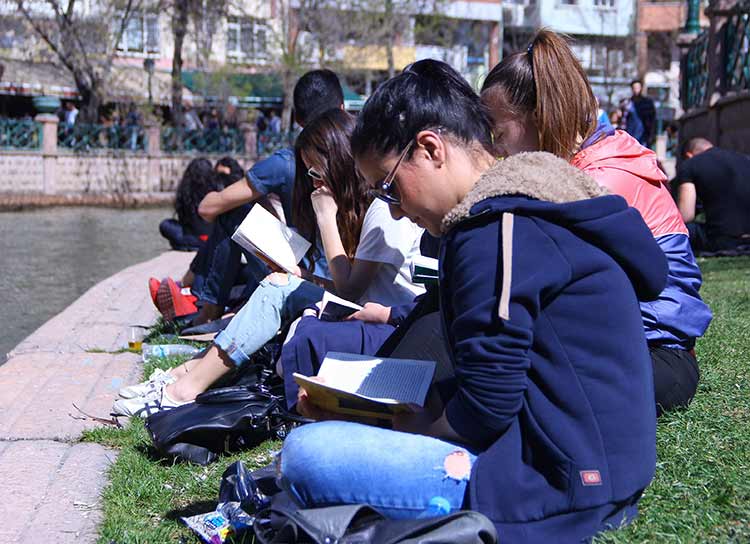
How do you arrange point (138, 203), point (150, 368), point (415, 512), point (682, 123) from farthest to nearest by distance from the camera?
point (138, 203), point (682, 123), point (150, 368), point (415, 512)

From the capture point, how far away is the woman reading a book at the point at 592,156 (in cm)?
364

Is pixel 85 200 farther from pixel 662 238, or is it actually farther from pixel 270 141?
pixel 662 238

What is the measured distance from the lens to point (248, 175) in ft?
20.5

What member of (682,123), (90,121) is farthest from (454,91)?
(90,121)

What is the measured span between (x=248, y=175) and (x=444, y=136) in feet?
12.3

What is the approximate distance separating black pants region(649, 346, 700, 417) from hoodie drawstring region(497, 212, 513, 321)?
1.47 meters

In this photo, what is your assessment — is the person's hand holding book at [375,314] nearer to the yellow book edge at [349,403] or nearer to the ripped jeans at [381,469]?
the yellow book edge at [349,403]

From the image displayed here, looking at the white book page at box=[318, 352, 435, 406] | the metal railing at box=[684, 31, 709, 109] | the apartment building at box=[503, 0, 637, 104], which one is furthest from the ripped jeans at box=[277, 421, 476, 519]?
the apartment building at box=[503, 0, 637, 104]

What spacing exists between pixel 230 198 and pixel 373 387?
→ 12.8 ft

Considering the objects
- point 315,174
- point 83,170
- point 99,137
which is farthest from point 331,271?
point 99,137

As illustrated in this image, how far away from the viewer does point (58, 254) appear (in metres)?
14.9

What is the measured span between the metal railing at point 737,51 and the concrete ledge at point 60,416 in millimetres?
9902

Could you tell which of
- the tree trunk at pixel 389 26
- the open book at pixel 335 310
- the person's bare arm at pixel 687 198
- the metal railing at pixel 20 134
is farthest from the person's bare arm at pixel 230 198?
the tree trunk at pixel 389 26

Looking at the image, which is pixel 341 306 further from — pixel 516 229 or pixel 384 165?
pixel 516 229
